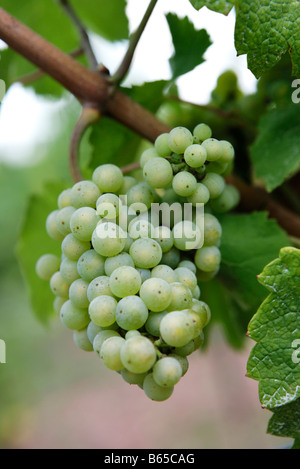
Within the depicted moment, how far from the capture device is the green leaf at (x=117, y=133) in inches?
23.3

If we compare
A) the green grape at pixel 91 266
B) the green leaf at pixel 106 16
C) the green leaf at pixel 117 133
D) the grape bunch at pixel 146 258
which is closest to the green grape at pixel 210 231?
the grape bunch at pixel 146 258

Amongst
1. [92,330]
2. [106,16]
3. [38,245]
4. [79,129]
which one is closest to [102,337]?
[92,330]

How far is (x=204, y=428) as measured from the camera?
3902 millimetres

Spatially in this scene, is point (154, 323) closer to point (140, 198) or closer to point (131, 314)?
point (131, 314)

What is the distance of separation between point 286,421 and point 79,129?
1.21 ft

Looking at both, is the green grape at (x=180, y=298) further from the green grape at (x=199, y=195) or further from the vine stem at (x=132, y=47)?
the vine stem at (x=132, y=47)

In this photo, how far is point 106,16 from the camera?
0.82m

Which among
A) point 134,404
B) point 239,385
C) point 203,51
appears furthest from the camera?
point 134,404

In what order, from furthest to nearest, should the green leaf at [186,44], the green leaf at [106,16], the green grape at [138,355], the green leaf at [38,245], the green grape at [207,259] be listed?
the green leaf at [106,16], the green leaf at [38,245], the green leaf at [186,44], the green grape at [207,259], the green grape at [138,355]

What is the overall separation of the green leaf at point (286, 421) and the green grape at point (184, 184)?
203mm

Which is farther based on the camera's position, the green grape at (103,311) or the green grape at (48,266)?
the green grape at (48,266)

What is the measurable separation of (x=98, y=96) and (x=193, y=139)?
5.8 inches
